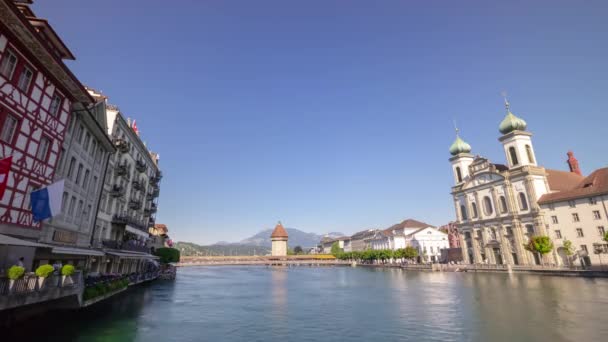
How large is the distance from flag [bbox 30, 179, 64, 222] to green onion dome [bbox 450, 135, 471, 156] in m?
102

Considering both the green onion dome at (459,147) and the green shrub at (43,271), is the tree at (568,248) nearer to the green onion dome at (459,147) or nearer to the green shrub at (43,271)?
the green onion dome at (459,147)

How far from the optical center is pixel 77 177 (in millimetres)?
29250

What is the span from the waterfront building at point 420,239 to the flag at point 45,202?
123512 mm

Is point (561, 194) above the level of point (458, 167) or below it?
below

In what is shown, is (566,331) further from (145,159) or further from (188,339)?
(145,159)

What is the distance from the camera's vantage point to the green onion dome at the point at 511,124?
80812mm

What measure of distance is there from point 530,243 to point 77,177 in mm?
78579

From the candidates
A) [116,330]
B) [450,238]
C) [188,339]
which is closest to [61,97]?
[116,330]

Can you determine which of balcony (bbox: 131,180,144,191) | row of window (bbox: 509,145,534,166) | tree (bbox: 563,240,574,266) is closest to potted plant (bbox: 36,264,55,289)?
balcony (bbox: 131,180,144,191)

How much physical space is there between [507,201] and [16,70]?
8991 centimetres

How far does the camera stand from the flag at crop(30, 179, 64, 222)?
17.9 meters

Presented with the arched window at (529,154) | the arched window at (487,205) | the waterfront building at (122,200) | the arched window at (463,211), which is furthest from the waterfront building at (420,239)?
the waterfront building at (122,200)

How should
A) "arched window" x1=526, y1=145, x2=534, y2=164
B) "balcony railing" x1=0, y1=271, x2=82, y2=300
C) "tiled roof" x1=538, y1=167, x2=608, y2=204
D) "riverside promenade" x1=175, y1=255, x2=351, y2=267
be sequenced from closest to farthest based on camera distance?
"balcony railing" x1=0, y1=271, x2=82, y2=300, "tiled roof" x1=538, y1=167, x2=608, y2=204, "arched window" x1=526, y1=145, x2=534, y2=164, "riverside promenade" x1=175, y1=255, x2=351, y2=267

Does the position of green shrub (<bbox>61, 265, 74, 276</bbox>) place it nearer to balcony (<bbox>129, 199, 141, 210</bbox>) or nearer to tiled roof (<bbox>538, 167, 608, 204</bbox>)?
balcony (<bbox>129, 199, 141, 210</bbox>)
